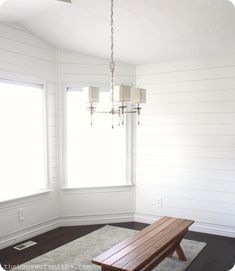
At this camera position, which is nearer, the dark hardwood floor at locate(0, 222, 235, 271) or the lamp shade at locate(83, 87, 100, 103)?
the lamp shade at locate(83, 87, 100, 103)

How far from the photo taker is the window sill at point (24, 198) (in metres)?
3.61

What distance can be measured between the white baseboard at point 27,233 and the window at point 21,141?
1.64ft

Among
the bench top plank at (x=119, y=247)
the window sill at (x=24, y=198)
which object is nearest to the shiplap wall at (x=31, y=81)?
the window sill at (x=24, y=198)

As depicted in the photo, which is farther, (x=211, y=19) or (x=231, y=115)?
(x=231, y=115)

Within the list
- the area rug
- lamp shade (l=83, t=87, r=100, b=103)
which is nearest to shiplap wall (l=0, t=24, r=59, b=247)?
the area rug

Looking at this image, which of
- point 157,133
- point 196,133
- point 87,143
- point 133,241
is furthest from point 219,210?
point 87,143

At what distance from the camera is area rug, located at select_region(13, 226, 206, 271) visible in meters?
3.11

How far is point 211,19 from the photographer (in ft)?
9.56

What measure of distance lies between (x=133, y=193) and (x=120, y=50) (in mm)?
2273

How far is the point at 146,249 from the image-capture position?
8.39 ft

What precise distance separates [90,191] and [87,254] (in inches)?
48.7

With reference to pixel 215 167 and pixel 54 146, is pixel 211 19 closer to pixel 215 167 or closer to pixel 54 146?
pixel 215 167

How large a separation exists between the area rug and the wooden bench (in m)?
0.21

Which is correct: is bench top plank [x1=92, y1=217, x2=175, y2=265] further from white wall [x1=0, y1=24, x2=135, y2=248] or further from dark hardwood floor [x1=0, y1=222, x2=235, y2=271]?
white wall [x1=0, y1=24, x2=135, y2=248]
